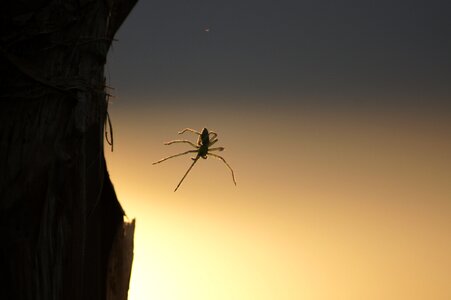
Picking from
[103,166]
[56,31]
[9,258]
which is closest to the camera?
[9,258]

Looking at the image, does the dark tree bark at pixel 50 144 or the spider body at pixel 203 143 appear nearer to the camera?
the dark tree bark at pixel 50 144

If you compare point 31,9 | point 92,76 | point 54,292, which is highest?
point 31,9

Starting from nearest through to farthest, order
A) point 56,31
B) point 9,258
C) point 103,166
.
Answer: point 9,258
point 56,31
point 103,166

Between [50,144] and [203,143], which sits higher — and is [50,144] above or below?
below

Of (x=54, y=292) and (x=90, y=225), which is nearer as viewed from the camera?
(x=54, y=292)

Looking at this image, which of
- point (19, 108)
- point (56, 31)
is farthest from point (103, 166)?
point (56, 31)

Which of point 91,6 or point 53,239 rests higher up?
point 91,6

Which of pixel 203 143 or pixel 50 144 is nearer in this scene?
pixel 50 144

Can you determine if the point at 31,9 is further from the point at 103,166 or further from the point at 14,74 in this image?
the point at 103,166
